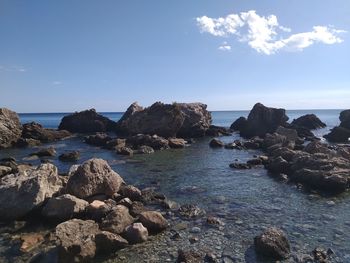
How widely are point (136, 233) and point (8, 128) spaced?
48541 millimetres

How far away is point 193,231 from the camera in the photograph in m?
17.5

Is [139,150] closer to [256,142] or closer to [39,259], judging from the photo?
[256,142]

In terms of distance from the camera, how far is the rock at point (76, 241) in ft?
45.2

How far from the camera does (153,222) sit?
17.3 m

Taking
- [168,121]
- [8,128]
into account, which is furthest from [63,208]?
[168,121]

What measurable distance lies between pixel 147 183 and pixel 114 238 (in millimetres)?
13377

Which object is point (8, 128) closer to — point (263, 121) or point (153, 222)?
point (263, 121)

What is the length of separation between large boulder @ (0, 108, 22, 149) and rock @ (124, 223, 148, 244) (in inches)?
1791

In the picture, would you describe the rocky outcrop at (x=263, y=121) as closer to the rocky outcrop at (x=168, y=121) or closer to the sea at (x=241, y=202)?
the rocky outcrop at (x=168, y=121)

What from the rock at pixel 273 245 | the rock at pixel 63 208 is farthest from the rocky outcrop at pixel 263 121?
the rock at pixel 273 245

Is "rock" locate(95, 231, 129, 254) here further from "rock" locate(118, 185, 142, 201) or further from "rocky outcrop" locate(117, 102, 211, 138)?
"rocky outcrop" locate(117, 102, 211, 138)

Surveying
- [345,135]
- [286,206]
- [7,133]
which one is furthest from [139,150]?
[345,135]

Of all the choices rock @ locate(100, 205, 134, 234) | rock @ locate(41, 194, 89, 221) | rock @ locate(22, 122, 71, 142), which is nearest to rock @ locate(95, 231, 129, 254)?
rock @ locate(100, 205, 134, 234)

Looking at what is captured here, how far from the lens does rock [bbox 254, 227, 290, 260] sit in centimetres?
1473
